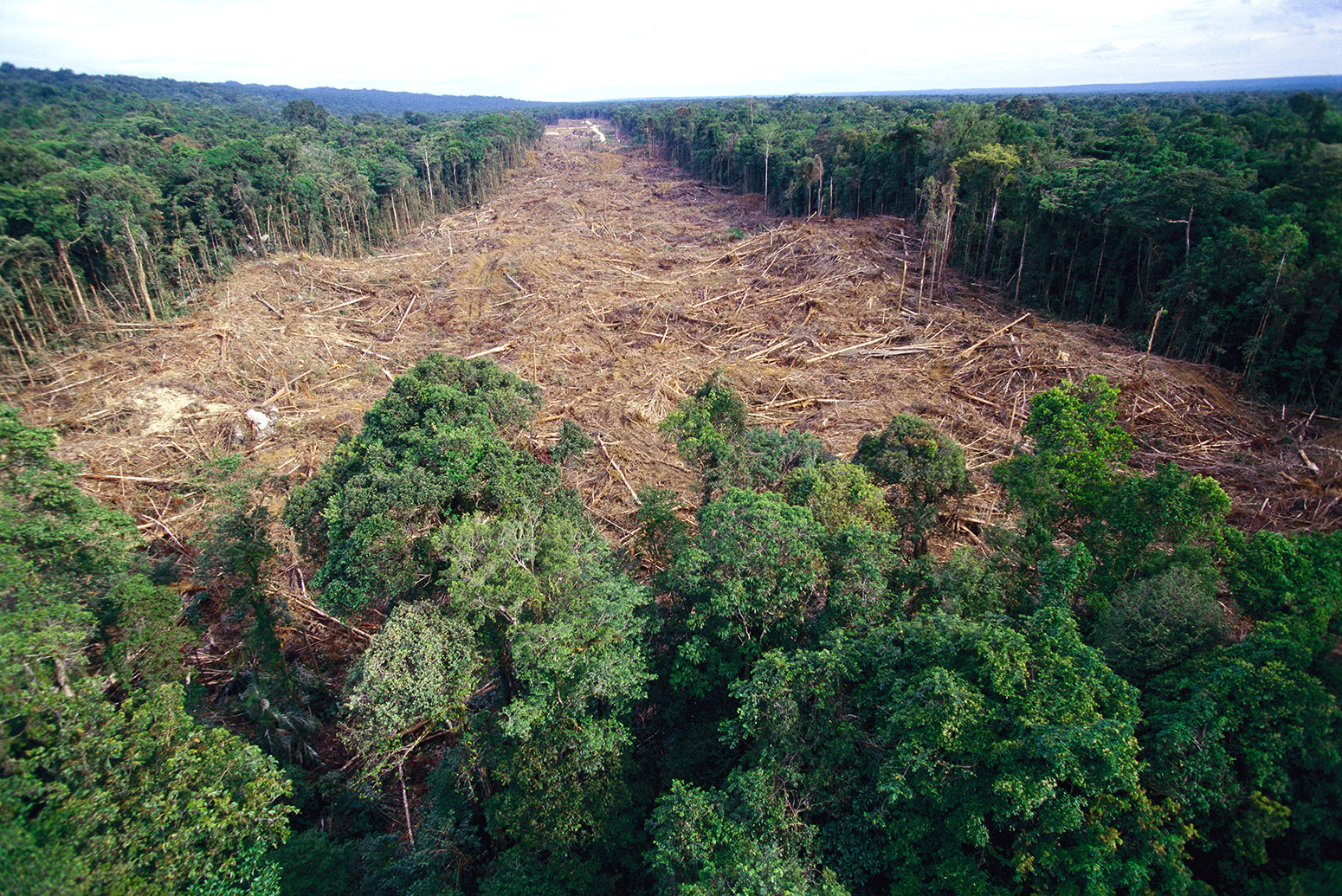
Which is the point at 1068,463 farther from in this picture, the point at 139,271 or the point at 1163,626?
the point at 139,271

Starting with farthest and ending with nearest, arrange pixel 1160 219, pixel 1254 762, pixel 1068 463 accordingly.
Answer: pixel 1160 219 → pixel 1068 463 → pixel 1254 762

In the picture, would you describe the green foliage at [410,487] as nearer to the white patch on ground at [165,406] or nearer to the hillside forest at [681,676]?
the hillside forest at [681,676]

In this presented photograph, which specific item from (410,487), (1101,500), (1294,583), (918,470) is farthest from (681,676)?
(1294,583)

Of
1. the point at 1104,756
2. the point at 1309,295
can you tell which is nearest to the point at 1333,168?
the point at 1309,295

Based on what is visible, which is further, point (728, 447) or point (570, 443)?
point (570, 443)

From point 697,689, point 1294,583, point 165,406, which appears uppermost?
point 1294,583

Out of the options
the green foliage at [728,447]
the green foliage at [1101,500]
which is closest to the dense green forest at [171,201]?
the green foliage at [728,447]
